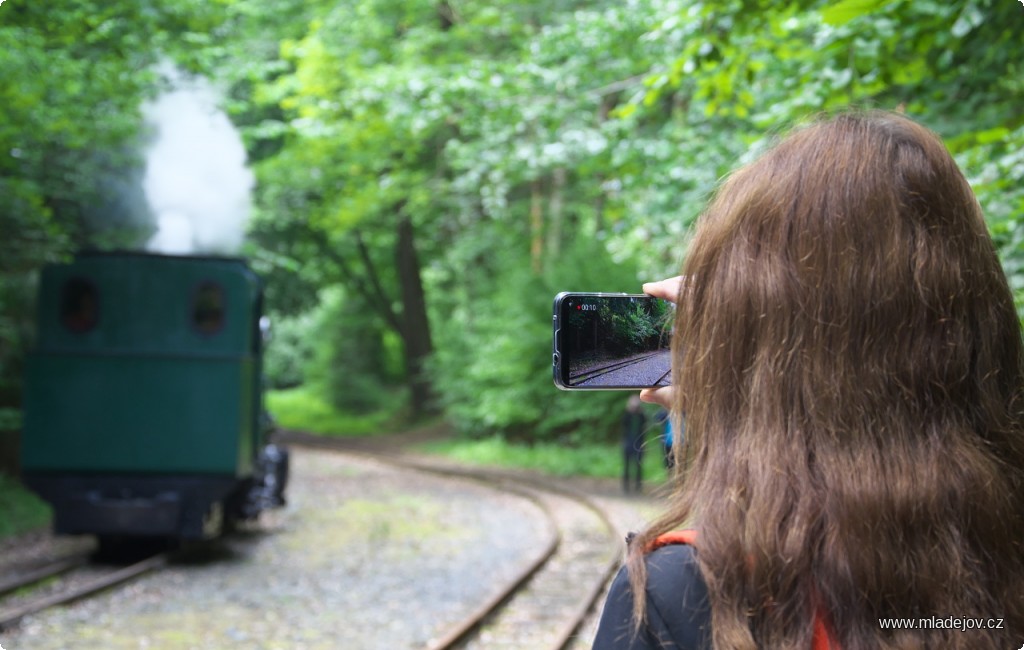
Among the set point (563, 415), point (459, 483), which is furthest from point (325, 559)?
point (563, 415)

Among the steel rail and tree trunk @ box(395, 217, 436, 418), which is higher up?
tree trunk @ box(395, 217, 436, 418)

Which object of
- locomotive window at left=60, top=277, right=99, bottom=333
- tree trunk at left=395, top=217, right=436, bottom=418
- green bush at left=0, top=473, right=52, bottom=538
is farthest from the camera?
tree trunk at left=395, top=217, right=436, bottom=418

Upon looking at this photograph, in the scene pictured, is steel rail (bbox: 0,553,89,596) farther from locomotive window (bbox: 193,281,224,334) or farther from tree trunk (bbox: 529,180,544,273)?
tree trunk (bbox: 529,180,544,273)

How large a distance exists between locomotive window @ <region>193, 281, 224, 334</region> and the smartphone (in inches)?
366

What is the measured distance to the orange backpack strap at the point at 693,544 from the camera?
111cm

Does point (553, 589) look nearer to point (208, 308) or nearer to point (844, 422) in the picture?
point (208, 308)

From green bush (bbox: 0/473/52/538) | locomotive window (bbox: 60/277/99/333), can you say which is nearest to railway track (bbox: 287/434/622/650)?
locomotive window (bbox: 60/277/99/333)

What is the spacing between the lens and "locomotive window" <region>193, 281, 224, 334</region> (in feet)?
33.3

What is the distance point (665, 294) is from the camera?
139cm

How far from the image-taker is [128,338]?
998 centimetres

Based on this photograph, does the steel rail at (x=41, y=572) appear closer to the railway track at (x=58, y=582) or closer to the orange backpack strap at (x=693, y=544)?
the railway track at (x=58, y=582)

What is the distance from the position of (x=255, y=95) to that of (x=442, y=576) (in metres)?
9.79

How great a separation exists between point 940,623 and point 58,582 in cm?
958

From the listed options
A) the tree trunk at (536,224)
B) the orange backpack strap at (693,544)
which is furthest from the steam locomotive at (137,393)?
the tree trunk at (536,224)
